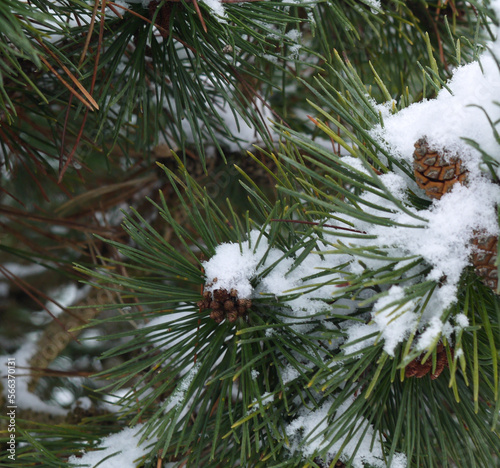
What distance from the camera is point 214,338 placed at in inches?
22.3

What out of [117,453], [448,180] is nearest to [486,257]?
[448,180]

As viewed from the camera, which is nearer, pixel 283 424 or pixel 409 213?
pixel 409 213

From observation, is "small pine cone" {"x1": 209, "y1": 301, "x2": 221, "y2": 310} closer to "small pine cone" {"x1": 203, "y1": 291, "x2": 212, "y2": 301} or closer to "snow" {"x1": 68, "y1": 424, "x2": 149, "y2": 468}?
"small pine cone" {"x1": 203, "y1": 291, "x2": 212, "y2": 301}

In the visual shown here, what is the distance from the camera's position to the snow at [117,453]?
626 millimetres

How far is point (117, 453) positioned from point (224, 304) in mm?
262

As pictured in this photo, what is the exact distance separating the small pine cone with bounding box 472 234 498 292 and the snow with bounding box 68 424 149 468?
448mm

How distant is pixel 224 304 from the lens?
549 millimetres

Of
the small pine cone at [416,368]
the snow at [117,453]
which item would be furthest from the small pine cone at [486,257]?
the snow at [117,453]

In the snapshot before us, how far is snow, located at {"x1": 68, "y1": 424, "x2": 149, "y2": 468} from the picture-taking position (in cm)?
63

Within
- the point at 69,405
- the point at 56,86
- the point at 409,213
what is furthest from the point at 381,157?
the point at 69,405

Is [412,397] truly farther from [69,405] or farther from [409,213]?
[69,405]

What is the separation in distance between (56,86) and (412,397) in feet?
2.47

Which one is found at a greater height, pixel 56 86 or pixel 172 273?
pixel 56 86

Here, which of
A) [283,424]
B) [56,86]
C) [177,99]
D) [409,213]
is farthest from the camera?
[56,86]
